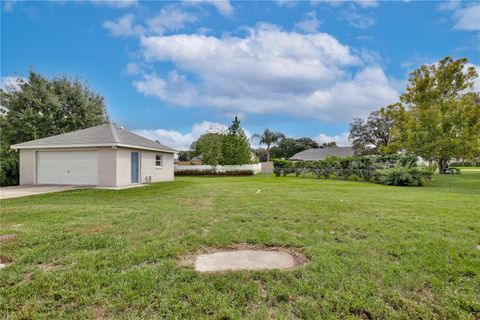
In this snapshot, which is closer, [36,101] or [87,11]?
[87,11]

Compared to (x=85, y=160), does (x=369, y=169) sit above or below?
below

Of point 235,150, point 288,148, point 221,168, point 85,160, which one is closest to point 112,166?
point 85,160

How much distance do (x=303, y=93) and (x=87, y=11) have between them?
1322 cm

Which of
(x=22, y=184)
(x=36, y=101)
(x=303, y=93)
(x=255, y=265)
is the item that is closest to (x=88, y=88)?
(x=36, y=101)

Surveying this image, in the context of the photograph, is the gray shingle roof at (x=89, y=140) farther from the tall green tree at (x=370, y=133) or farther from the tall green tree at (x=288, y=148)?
the tall green tree at (x=288, y=148)

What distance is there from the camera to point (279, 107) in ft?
73.0

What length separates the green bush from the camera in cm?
1425

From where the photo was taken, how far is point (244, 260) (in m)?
3.47

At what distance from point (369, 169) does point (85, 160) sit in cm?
1754

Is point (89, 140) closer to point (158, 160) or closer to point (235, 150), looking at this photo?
point (158, 160)

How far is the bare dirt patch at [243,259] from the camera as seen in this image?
3256 millimetres

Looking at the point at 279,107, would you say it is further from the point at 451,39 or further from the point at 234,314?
the point at 234,314

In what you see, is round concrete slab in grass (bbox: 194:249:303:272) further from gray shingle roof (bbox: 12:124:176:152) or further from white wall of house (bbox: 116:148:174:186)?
white wall of house (bbox: 116:148:174:186)

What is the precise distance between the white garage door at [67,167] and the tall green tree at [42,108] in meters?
9.47
